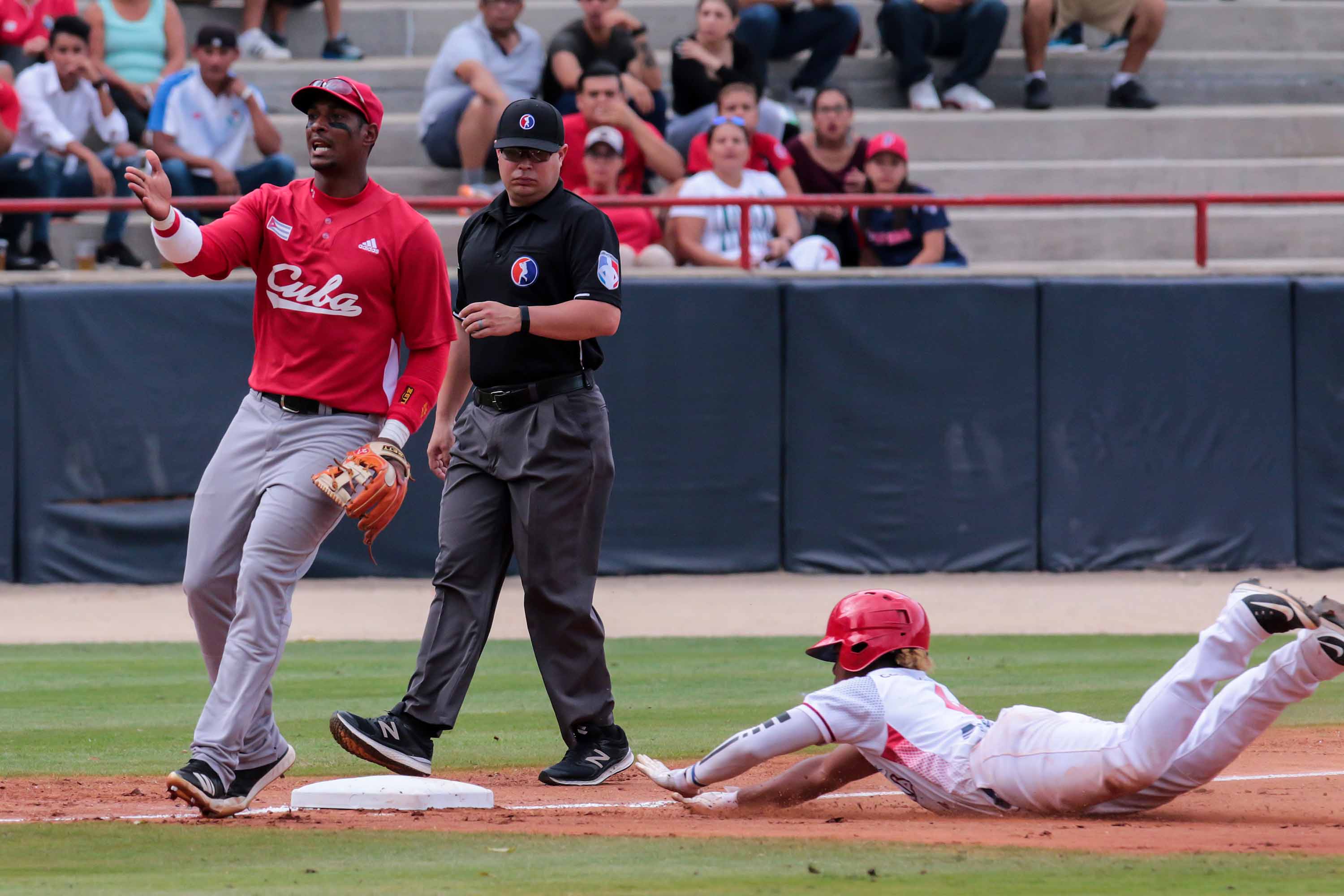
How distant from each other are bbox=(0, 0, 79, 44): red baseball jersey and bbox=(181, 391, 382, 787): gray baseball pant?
9.60 m

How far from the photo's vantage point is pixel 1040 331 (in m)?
12.0

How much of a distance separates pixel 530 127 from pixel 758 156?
772 cm

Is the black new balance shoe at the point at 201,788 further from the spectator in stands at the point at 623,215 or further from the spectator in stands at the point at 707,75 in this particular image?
the spectator in stands at the point at 707,75

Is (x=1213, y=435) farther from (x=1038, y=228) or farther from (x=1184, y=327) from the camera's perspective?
(x=1038, y=228)

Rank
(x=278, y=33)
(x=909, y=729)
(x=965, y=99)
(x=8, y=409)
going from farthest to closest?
(x=278, y=33) → (x=965, y=99) → (x=8, y=409) → (x=909, y=729)

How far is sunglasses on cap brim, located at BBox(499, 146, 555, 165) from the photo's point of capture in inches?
219

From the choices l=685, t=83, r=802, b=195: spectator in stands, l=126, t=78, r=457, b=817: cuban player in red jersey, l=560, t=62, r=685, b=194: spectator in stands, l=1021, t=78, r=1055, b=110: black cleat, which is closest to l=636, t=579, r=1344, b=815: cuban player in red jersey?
l=126, t=78, r=457, b=817: cuban player in red jersey

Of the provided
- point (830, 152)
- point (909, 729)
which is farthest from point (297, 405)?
point (830, 152)

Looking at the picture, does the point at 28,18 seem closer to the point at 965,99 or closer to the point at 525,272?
the point at 965,99

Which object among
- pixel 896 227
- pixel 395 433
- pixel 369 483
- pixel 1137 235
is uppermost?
pixel 896 227

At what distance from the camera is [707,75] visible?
45.6 feet

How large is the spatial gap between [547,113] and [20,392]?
7040 millimetres

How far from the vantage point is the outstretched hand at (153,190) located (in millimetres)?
4832

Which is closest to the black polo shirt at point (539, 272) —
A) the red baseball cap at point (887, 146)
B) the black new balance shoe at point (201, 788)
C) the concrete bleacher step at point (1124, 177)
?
the black new balance shoe at point (201, 788)
